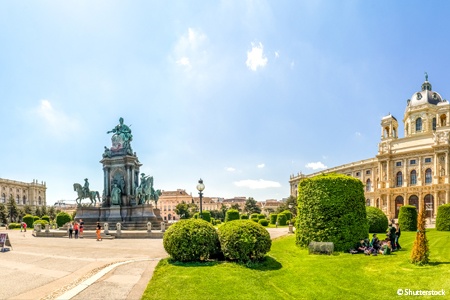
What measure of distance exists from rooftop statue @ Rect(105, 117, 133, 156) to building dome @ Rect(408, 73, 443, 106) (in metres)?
80.6

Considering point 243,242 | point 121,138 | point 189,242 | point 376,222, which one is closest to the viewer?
point 243,242

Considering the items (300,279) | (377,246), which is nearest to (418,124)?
(377,246)

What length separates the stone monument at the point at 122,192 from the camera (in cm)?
3722

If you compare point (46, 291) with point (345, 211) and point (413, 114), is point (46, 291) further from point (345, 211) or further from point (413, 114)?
point (413, 114)

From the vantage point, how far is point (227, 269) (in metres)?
12.3

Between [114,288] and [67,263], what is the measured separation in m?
6.10

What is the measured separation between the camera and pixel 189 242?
519 inches

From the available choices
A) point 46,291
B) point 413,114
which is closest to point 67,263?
point 46,291

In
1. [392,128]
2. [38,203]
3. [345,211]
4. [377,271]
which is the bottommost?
[38,203]

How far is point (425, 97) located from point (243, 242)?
94976 millimetres

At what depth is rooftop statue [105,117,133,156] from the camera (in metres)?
40.8

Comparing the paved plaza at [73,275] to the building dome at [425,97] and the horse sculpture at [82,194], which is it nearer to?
the horse sculpture at [82,194]

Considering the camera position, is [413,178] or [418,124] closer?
[413,178]

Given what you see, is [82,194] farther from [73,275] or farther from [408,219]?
[408,219]
